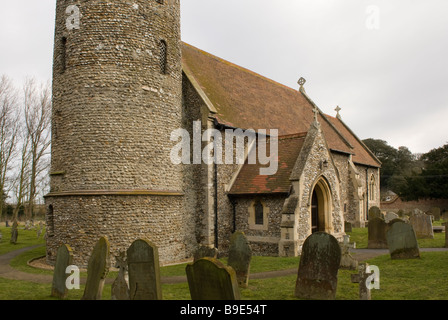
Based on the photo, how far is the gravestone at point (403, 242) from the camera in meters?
11.0

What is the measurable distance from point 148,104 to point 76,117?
2488 millimetres

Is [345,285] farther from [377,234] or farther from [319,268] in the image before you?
[377,234]

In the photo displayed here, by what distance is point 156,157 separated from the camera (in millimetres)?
13211

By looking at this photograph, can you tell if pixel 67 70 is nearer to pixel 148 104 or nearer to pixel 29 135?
pixel 148 104

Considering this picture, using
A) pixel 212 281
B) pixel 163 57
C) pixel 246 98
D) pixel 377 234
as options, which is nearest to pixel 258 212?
pixel 377 234

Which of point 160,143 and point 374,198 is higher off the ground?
point 160,143

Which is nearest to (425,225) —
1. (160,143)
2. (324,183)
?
(324,183)

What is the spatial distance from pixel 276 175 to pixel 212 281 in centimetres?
928

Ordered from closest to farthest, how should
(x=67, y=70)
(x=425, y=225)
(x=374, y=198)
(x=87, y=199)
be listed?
(x=87, y=199) → (x=67, y=70) → (x=425, y=225) → (x=374, y=198)

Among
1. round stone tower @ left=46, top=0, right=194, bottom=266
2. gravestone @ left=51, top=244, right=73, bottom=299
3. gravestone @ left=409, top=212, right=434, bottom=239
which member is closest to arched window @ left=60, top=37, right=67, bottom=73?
round stone tower @ left=46, top=0, right=194, bottom=266

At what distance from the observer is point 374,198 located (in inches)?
1124

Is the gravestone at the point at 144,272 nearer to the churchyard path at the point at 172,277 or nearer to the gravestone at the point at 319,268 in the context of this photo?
the gravestone at the point at 319,268

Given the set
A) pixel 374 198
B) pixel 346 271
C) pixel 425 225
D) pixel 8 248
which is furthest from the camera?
pixel 374 198
